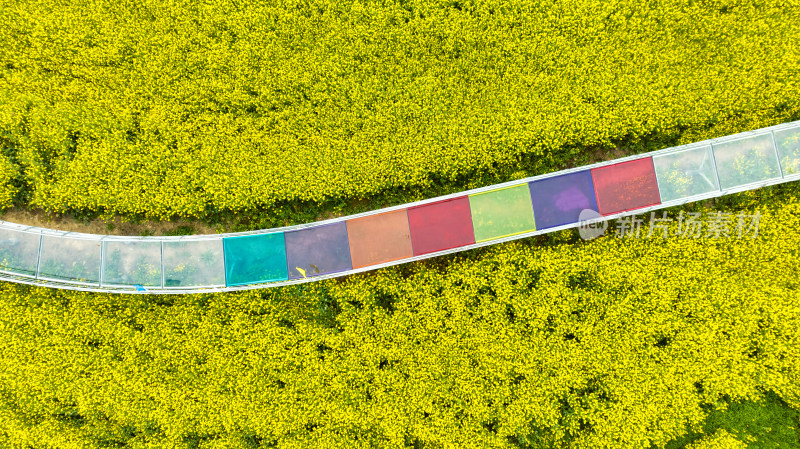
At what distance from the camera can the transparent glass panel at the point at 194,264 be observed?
312 inches

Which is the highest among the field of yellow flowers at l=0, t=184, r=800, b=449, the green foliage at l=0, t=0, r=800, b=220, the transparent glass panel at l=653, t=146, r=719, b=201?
the green foliage at l=0, t=0, r=800, b=220

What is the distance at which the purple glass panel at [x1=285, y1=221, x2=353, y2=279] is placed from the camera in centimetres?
792

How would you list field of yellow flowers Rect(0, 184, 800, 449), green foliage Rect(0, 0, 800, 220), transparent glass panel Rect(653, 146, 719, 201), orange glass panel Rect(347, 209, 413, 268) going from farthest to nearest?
green foliage Rect(0, 0, 800, 220), field of yellow flowers Rect(0, 184, 800, 449), orange glass panel Rect(347, 209, 413, 268), transparent glass panel Rect(653, 146, 719, 201)

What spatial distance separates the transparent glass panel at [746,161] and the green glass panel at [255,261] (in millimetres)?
8594

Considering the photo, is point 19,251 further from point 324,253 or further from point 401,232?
point 401,232

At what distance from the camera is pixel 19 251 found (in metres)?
8.01

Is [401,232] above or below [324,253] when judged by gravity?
above

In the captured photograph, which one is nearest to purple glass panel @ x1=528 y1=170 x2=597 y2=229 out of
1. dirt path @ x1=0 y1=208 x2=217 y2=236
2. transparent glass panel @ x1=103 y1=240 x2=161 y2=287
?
dirt path @ x1=0 y1=208 x2=217 y2=236

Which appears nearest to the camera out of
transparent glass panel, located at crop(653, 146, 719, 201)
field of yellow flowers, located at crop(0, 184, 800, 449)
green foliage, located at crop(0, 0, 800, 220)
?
transparent glass panel, located at crop(653, 146, 719, 201)

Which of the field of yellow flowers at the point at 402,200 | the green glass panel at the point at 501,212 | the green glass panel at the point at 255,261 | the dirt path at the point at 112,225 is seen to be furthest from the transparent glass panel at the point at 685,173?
the dirt path at the point at 112,225

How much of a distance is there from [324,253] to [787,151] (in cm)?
912

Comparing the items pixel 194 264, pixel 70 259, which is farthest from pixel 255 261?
pixel 70 259

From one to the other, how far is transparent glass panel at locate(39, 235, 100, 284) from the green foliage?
32.8 inches

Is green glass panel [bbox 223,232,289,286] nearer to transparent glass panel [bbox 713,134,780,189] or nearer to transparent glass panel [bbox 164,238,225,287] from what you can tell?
transparent glass panel [bbox 164,238,225,287]
